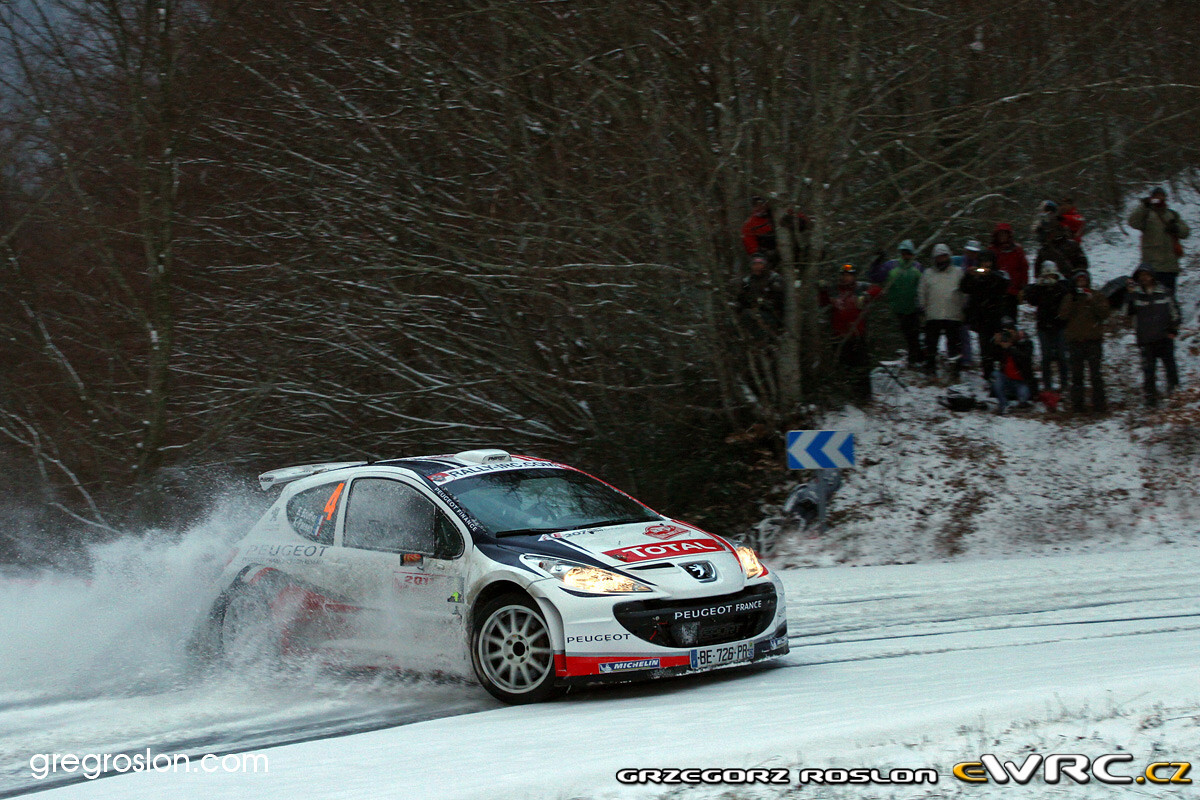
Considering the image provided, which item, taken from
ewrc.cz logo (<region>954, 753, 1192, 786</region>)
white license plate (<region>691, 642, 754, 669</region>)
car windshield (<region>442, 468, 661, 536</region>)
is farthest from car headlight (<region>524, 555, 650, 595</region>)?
ewrc.cz logo (<region>954, 753, 1192, 786</region>)

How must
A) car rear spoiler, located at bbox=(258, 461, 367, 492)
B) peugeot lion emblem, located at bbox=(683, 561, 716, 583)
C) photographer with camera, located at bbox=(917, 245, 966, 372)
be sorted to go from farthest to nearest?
1. photographer with camera, located at bbox=(917, 245, 966, 372)
2. car rear spoiler, located at bbox=(258, 461, 367, 492)
3. peugeot lion emblem, located at bbox=(683, 561, 716, 583)

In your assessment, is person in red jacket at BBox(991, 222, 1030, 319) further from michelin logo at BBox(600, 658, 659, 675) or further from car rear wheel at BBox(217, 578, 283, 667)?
car rear wheel at BBox(217, 578, 283, 667)

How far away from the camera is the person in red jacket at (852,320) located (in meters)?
17.4

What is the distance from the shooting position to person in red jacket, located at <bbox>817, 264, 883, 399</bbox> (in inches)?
687

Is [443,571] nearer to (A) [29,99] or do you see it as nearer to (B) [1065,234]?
(B) [1065,234]

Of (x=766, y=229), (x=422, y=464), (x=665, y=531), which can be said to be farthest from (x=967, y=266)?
(x=422, y=464)

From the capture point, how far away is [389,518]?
839 cm

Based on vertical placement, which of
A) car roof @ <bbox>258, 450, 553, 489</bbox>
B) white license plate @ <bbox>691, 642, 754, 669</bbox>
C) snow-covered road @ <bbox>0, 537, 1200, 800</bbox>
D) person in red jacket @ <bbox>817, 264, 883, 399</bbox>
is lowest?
snow-covered road @ <bbox>0, 537, 1200, 800</bbox>

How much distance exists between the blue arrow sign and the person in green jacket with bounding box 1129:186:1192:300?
5651mm

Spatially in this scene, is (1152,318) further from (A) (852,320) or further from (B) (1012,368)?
(A) (852,320)

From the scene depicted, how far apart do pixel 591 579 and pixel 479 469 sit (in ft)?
5.69

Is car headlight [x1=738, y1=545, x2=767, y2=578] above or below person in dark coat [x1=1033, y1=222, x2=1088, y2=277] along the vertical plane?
below

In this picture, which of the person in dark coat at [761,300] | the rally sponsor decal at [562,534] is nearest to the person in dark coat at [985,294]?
the person in dark coat at [761,300]

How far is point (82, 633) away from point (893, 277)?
37.8 feet
